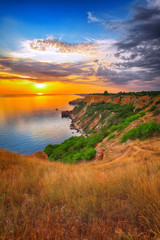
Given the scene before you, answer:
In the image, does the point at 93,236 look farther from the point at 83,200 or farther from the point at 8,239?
the point at 8,239

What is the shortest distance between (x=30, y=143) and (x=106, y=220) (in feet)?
155

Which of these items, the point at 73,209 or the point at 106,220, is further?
the point at 73,209

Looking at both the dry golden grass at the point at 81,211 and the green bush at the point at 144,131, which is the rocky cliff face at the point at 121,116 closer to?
the green bush at the point at 144,131

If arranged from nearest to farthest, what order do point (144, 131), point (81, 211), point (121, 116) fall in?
1. point (81, 211)
2. point (144, 131)
3. point (121, 116)

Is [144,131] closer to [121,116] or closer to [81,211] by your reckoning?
[81,211]

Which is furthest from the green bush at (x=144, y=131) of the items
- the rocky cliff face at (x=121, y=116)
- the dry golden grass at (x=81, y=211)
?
the dry golden grass at (x=81, y=211)

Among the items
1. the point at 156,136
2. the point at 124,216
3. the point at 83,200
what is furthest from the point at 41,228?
the point at 156,136

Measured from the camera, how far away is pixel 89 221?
6.11 ft

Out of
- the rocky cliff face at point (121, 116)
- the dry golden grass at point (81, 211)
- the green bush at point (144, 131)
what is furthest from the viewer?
the rocky cliff face at point (121, 116)

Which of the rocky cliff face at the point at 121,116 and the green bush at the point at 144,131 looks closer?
the green bush at the point at 144,131

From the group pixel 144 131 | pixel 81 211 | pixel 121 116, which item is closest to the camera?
pixel 81 211

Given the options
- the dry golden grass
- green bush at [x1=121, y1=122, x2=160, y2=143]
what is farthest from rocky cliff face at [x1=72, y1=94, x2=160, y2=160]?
the dry golden grass

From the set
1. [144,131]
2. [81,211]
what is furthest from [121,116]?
[81,211]

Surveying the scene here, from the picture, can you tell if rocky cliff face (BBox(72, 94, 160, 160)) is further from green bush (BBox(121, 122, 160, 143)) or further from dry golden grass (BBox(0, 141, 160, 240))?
dry golden grass (BBox(0, 141, 160, 240))
